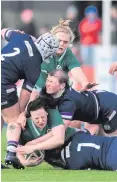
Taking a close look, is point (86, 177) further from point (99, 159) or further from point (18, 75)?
point (18, 75)

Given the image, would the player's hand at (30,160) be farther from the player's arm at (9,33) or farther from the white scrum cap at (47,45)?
the player's arm at (9,33)

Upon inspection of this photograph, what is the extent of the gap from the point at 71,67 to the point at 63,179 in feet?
9.66

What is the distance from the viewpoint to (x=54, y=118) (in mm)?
10461

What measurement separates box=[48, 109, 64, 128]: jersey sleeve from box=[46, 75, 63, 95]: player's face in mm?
317

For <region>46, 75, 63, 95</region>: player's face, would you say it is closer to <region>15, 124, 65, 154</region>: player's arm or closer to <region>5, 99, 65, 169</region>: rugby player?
<region>5, 99, 65, 169</region>: rugby player

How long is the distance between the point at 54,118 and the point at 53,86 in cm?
48

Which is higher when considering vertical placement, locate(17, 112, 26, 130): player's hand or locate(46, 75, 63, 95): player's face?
locate(46, 75, 63, 95): player's face

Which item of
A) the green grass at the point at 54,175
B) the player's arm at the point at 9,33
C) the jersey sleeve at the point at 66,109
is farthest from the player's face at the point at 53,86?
the player's arm at the point at 9,33

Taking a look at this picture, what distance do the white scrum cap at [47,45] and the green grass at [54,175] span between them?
148 centimetres

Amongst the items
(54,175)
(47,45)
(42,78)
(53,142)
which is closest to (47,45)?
(47,45)

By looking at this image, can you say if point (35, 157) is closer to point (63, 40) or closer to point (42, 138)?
point (42, 138)

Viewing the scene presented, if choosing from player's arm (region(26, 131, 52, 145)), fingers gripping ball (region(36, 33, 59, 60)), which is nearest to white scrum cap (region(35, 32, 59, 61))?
fingers gripping ball (region(36, 33, 59, 60))

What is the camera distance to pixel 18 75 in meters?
11.3

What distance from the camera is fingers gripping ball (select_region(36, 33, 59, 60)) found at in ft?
36.7
